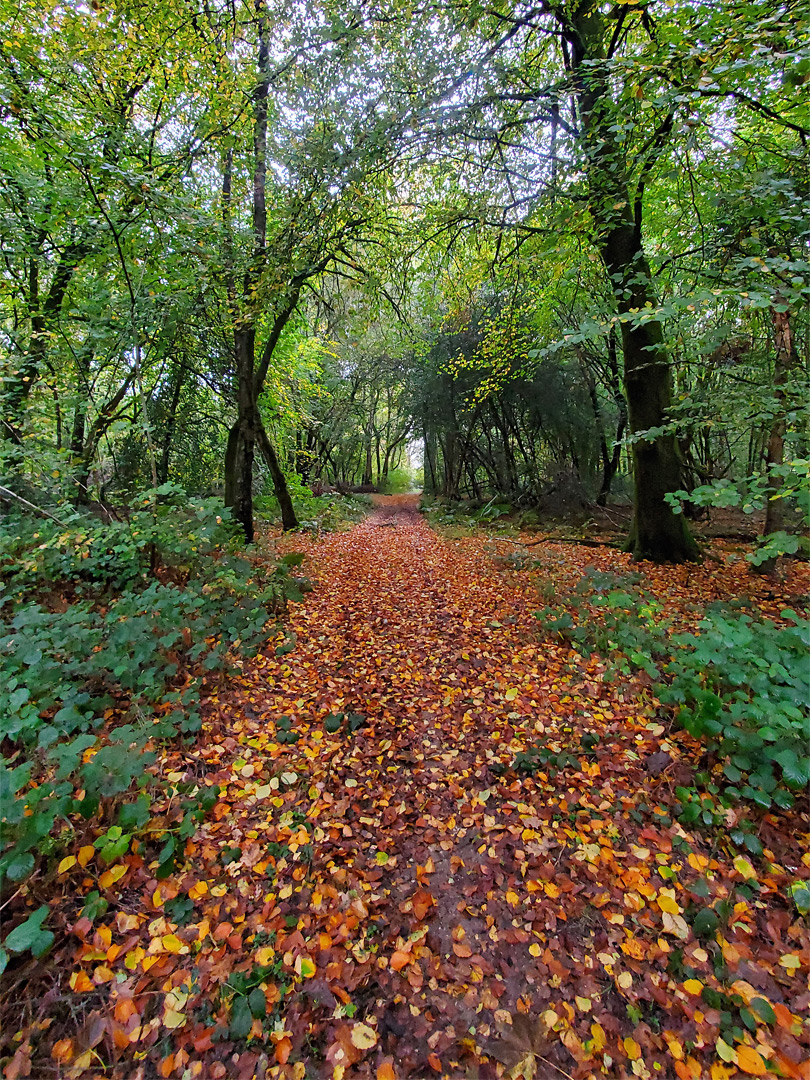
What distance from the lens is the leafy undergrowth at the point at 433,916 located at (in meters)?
1.74

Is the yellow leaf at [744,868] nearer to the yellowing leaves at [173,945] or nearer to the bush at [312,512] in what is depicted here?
the yellowing leaves at [173,945]

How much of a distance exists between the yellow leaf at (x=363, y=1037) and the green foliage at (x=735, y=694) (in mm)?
2022

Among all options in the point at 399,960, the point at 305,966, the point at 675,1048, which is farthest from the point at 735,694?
the point at 305,966

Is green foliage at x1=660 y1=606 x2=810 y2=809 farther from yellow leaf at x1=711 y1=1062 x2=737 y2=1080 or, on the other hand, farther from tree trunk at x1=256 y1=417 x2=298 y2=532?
tree trunk at x1=256 y1=417 x2=298 y2=532

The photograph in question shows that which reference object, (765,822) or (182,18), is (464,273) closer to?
(182,18)

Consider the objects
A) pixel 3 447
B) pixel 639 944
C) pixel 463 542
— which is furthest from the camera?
pixel 463 542

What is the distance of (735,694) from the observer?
2943 mm

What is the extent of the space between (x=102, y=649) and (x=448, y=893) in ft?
10.9

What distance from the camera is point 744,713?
2834 mm

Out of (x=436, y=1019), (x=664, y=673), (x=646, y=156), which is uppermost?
(x=646, y=156)

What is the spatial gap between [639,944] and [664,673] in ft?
7.43

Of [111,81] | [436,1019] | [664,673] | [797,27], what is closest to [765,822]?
[664,673]

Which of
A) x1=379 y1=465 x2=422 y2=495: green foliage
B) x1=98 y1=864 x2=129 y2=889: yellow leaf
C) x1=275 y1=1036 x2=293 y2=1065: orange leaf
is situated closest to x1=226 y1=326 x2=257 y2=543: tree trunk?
x1=98 y1=864 x2=129 y2=889: yellow leaf

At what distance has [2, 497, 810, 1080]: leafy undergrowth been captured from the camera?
5.71 feet
